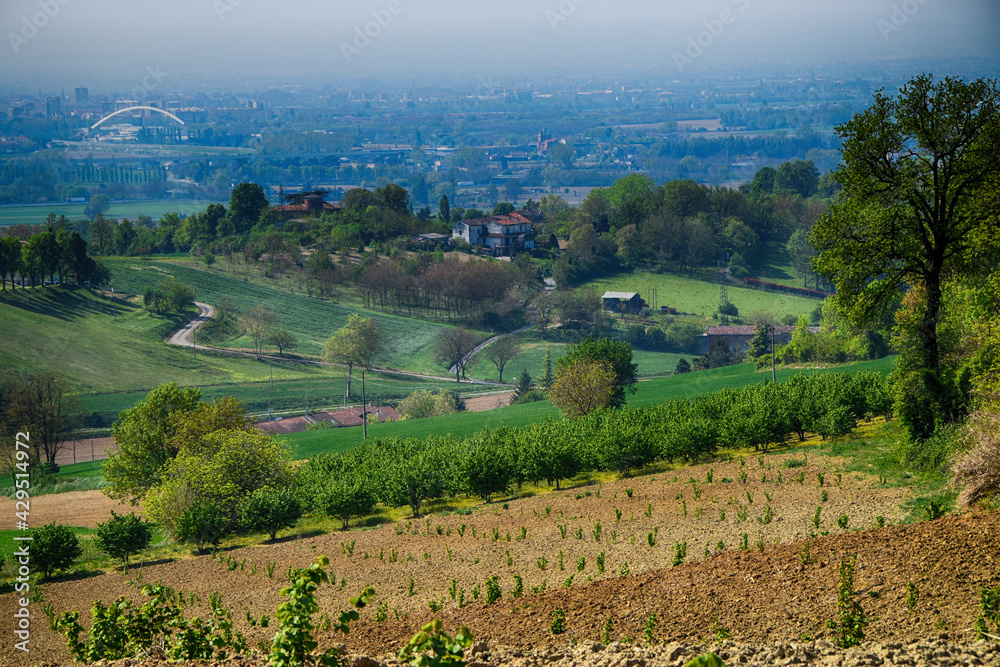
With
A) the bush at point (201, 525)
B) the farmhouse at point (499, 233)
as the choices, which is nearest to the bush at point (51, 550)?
the bush at point (201, 525)

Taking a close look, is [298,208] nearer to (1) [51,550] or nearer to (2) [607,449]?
(2) [607,449]

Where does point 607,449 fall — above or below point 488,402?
above

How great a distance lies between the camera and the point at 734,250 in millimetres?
95938

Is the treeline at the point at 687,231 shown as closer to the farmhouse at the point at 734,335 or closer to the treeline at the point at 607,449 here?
the farmhouse at the point at 734,335

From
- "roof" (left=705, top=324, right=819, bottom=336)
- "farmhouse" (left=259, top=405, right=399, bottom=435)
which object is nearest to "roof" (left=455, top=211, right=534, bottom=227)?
"roof" (left=705, top=324, right=819, bottom=336)

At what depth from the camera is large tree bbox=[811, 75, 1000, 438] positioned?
568 inches

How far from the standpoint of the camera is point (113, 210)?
165875 millimetres

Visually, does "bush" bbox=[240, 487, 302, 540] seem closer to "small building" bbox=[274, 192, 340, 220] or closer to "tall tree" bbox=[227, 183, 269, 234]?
"tall tree" bbox=[227, 183, 269, 234]

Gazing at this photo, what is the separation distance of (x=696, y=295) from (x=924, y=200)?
74.1 meters

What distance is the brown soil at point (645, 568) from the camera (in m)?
8.57

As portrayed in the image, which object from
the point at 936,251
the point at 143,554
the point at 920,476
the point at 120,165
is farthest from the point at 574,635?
the point at 120,165

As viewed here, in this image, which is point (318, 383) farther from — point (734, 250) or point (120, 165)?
point (120, 165)

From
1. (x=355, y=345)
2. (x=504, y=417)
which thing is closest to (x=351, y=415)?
(x=355, y=345)

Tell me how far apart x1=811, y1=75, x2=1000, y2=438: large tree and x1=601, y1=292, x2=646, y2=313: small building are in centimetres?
6784
